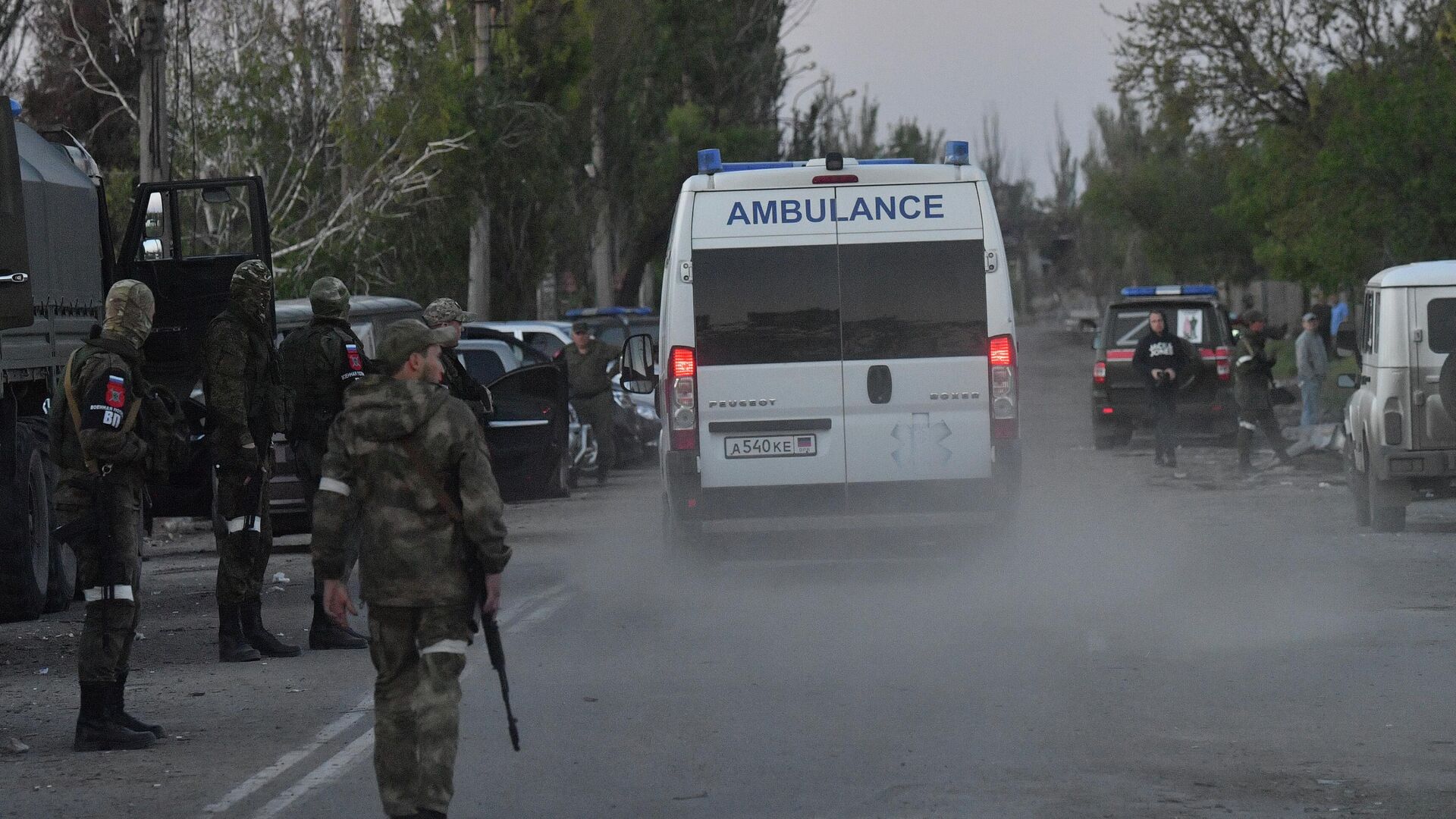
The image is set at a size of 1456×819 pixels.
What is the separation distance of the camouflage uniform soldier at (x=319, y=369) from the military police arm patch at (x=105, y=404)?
2.02 metres

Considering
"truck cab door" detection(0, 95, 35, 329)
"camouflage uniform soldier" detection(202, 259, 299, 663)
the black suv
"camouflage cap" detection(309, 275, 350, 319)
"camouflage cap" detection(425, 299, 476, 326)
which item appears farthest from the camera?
the black suv

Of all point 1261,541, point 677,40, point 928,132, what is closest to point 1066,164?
A: point 928,132

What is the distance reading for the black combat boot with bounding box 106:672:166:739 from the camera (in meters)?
8.17

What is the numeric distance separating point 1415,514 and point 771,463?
7718 millimetres

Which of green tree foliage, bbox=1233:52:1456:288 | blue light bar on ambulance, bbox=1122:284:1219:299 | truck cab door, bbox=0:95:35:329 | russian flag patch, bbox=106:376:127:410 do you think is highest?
green tree foliage, bbox=1233:52:1456:288

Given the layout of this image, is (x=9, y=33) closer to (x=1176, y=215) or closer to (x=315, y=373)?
(x=315, y=373)

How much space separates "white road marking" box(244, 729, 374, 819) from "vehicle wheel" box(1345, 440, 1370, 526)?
10.1 m

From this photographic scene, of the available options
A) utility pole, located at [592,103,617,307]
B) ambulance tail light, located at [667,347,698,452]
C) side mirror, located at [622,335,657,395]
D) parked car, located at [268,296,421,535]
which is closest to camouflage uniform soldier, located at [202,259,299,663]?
ambulance tail light, located at [667,347,698,452]

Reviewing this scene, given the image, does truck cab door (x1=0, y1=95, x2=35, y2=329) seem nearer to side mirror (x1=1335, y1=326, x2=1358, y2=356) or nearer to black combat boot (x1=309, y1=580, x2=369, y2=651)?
black combat boot (x1=309, y1=580, x2=369, y2=651)

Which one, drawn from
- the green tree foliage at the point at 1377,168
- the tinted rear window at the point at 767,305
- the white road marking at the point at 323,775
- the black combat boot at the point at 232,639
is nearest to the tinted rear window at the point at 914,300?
the tinted rear window at the point at 767,305

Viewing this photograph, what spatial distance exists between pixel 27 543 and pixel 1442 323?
966cm

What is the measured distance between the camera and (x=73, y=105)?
4175 centimetres

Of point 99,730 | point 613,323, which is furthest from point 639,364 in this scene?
point 613,323

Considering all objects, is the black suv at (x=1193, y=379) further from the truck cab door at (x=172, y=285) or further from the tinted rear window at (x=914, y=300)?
the tinted rear window at (x=914, y=300)
